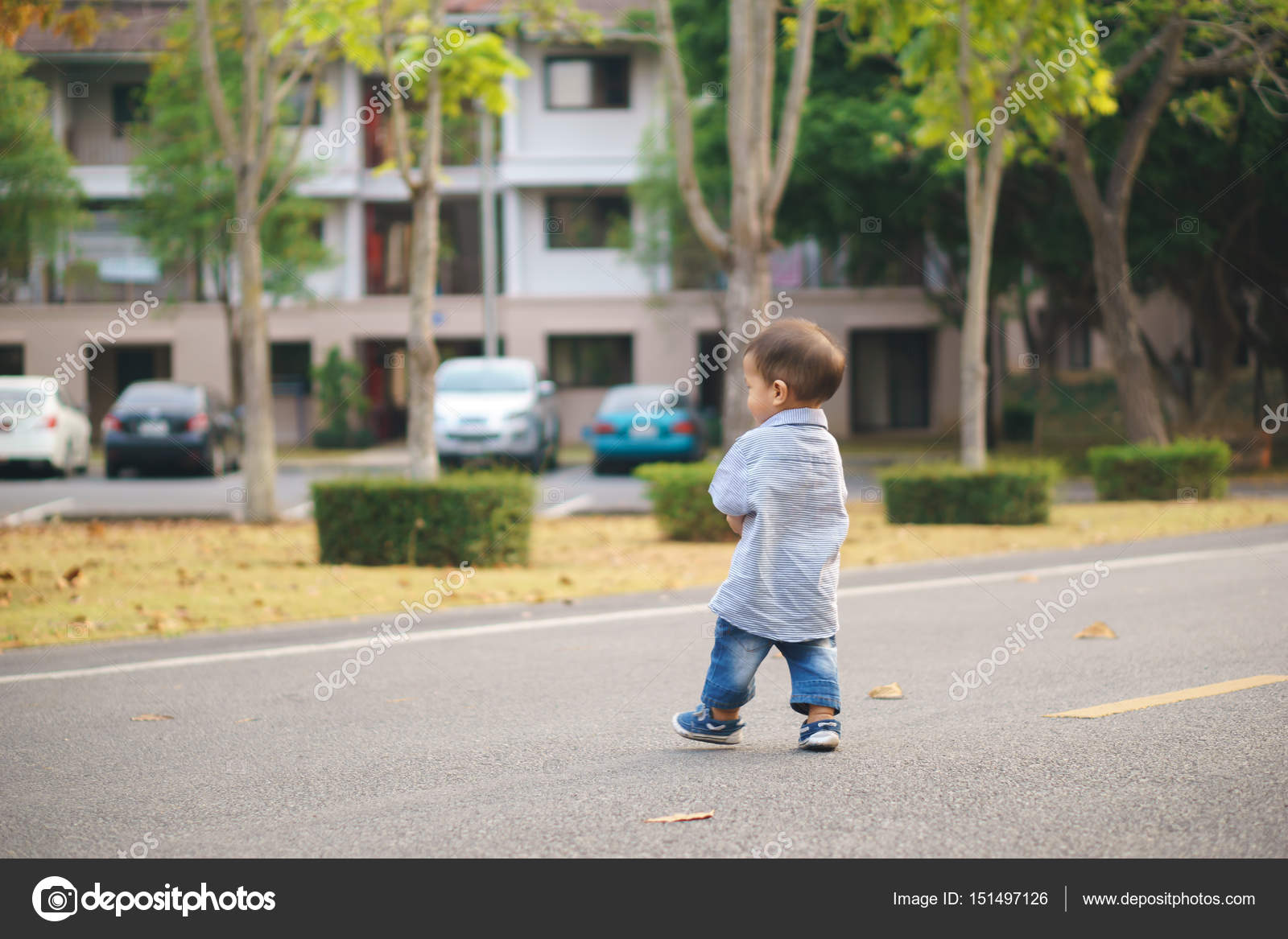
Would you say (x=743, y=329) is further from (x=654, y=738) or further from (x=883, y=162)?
(x=883, y=162)

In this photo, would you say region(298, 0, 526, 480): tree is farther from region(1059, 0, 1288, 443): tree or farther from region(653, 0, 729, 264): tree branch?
region(1059, 0, 1288, 443): tree

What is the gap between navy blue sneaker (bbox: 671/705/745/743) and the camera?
4.69 m

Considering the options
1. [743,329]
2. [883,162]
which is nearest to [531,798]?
[743,329]

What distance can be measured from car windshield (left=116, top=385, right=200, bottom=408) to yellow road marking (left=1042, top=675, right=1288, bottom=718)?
20799mm

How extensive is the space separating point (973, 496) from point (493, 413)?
10418mm

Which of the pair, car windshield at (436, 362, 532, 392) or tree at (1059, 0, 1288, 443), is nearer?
tree at (1059, 0, 1288, 443)

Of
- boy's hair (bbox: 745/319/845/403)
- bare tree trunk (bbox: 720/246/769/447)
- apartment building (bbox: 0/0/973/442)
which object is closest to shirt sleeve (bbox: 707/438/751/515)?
boy's hair (bbox: 745/319/845/403)

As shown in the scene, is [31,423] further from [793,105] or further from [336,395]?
[793,105]

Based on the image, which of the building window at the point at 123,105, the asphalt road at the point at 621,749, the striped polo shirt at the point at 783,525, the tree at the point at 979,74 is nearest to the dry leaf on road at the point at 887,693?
the asphalt road at the point at 621,749

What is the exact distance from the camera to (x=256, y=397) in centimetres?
1474

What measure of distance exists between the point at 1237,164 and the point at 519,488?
646 inches

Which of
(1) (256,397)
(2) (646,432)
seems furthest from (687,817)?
(2) (646,432)

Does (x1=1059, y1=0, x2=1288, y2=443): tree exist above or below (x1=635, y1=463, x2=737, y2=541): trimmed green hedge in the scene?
above

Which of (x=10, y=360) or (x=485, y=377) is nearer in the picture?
(x=485, y=377)
